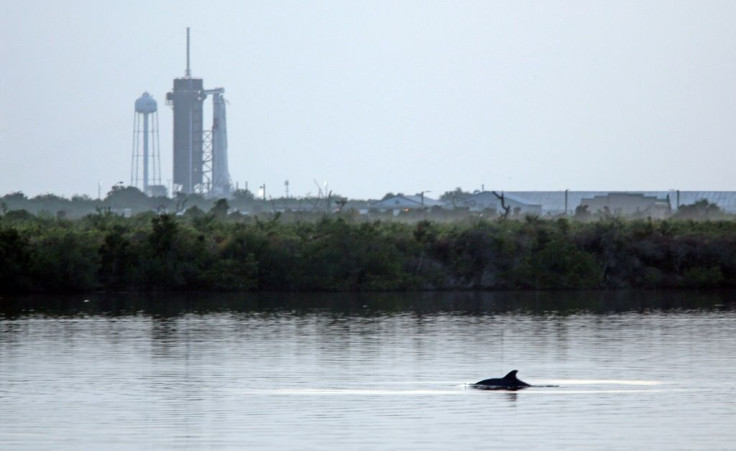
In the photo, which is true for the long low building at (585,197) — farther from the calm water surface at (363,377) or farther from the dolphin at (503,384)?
the dolphin at (503,384)

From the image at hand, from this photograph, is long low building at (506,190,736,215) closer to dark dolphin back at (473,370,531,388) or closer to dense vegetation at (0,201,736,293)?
dense vegetation at (0,201,736,293)

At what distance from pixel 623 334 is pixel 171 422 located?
19097 millimetres

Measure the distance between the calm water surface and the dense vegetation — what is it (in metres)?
9.62

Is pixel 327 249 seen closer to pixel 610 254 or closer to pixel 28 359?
pixel 610 254

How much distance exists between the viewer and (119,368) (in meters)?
32.7

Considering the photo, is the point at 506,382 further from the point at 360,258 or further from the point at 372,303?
the point at 360,258

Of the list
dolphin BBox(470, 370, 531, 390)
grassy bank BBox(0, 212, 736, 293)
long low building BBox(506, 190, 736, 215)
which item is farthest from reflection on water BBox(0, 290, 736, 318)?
long low building BBox(506, 190, 736, 215)

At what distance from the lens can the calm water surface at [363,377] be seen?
931 inches

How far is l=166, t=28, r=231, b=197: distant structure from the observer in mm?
178750

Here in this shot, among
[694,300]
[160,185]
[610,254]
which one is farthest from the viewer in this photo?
[160,185]

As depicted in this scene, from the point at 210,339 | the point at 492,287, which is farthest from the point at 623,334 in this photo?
the point at 492,287

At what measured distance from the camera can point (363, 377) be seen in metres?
30.9

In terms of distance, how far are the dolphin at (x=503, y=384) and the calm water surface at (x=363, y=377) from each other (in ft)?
0.63

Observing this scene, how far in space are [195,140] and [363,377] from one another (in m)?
154
